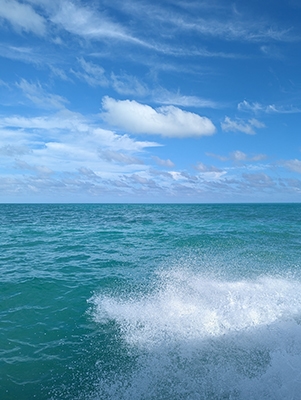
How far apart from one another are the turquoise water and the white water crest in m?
0.04

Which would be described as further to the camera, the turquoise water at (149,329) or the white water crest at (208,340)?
the turquoise water at (149,329)

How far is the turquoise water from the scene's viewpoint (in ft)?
25.8

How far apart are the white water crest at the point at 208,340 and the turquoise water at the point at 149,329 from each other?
0.04 m

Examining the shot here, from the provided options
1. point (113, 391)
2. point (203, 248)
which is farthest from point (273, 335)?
point (203, 248)

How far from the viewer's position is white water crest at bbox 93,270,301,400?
7.65 meters

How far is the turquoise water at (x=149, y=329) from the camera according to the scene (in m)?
7.85

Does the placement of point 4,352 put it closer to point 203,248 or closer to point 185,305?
point 185,305

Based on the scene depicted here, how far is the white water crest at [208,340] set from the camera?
765 centimetres

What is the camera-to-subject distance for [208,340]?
9891 mm

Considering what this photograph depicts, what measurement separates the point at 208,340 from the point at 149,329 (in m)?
2.25

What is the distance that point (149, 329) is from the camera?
10.6 metres

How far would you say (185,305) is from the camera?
1272cm

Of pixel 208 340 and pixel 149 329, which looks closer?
pixel 208 340

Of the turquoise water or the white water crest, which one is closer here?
the white water crest
